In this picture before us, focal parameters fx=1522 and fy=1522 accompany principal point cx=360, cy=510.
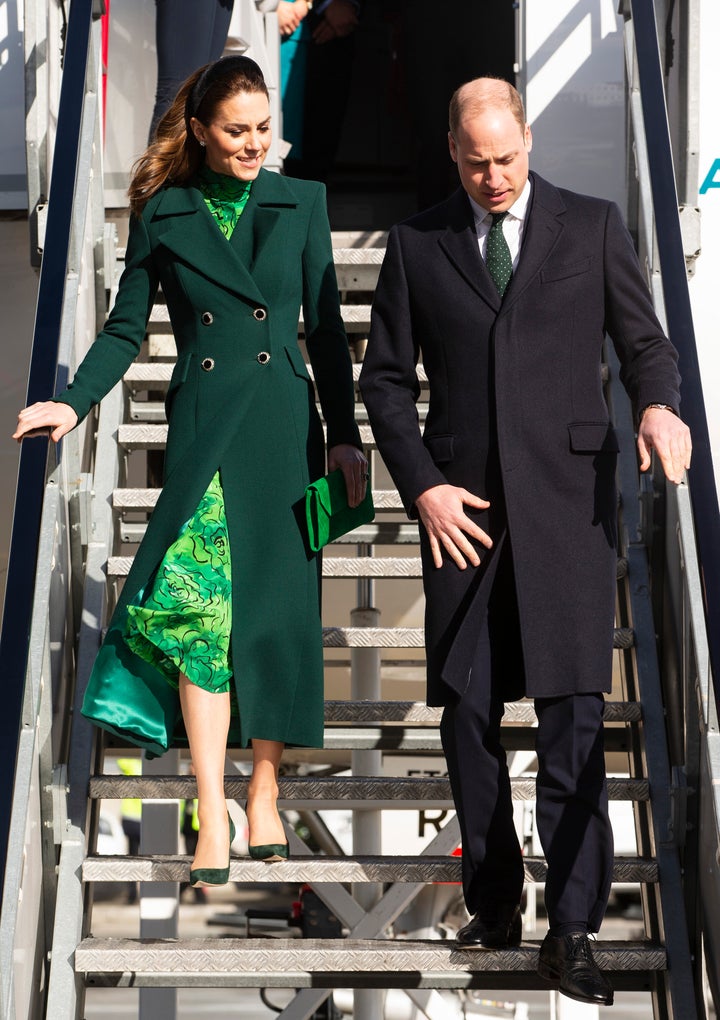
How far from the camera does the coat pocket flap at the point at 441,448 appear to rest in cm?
346

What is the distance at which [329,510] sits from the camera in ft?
11.6

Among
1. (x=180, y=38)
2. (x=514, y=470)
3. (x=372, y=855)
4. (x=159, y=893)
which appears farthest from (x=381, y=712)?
(x=159, y=893)

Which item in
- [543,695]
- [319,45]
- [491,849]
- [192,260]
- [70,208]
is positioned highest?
[319,45]

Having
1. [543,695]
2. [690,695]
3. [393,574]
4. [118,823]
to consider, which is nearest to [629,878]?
[690,695]

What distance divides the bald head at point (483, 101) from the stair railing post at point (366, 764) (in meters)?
3.82

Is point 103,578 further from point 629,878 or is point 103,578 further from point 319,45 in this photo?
point 319,45

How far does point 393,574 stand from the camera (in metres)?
4.69

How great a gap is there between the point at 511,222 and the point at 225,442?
2.72ft

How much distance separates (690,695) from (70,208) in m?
2.11

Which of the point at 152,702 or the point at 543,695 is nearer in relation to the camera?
the point at 543,695

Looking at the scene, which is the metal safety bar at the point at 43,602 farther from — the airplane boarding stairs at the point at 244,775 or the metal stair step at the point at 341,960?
the metal stair step at the point at 341,960

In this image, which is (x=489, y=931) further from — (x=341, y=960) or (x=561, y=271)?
(x=561, y=271)

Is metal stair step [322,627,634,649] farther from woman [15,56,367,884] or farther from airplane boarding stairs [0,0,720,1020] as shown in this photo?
woman [15,56,367,884]

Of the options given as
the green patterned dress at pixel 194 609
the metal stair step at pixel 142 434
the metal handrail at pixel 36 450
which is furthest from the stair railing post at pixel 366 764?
the green patterned dress at pixel 194 609
